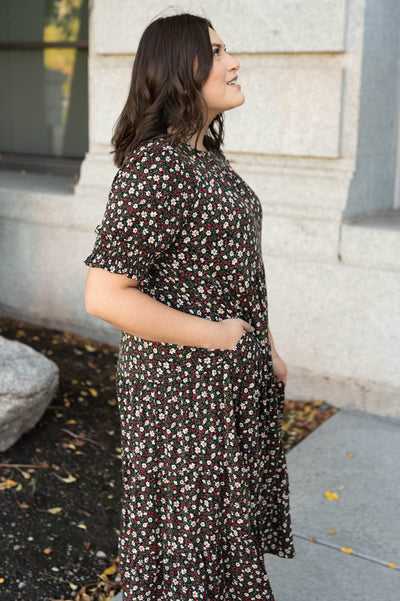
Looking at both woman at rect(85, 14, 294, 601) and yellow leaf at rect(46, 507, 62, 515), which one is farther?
yellow leaf at rect(46, 507, 62, 515)

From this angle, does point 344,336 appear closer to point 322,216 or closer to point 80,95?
point 322,216

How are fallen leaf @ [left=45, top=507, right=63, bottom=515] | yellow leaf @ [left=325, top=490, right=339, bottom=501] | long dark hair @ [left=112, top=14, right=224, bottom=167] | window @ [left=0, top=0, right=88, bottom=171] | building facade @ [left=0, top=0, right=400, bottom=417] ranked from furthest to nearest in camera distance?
window @ [left=0, top=0, right=88, bottom=171]
building facade @ [left=0, top=0, right=400, bottom=417]
yellow leaf @ [left=325, top=490, right=339, bottom=501]
fallen leaf @ [left=45, top=507, right=63, bottom=515]
long dark hair @ [left=112, top=14, right=224, bottom=167]

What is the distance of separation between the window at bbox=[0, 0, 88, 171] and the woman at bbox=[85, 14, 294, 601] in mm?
5121

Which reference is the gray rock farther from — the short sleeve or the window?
the window

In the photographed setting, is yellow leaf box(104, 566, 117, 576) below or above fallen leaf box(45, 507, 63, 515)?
below

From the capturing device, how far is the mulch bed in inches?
119

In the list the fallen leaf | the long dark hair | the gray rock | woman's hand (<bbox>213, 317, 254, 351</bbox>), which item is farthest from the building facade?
the long dark hair

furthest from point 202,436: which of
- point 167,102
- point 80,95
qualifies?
point 80,95

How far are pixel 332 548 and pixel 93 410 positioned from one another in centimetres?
184

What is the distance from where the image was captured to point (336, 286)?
4379mm

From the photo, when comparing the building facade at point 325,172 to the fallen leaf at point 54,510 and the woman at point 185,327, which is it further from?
the woman at point 185,327

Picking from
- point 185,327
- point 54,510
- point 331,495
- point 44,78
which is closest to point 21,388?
point 54,510

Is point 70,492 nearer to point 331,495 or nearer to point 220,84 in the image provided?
point 331,495

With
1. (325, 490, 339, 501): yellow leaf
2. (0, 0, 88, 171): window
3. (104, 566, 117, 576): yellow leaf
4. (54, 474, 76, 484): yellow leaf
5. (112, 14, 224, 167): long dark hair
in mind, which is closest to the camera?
(112, 14, 224, 167): long dark hair
